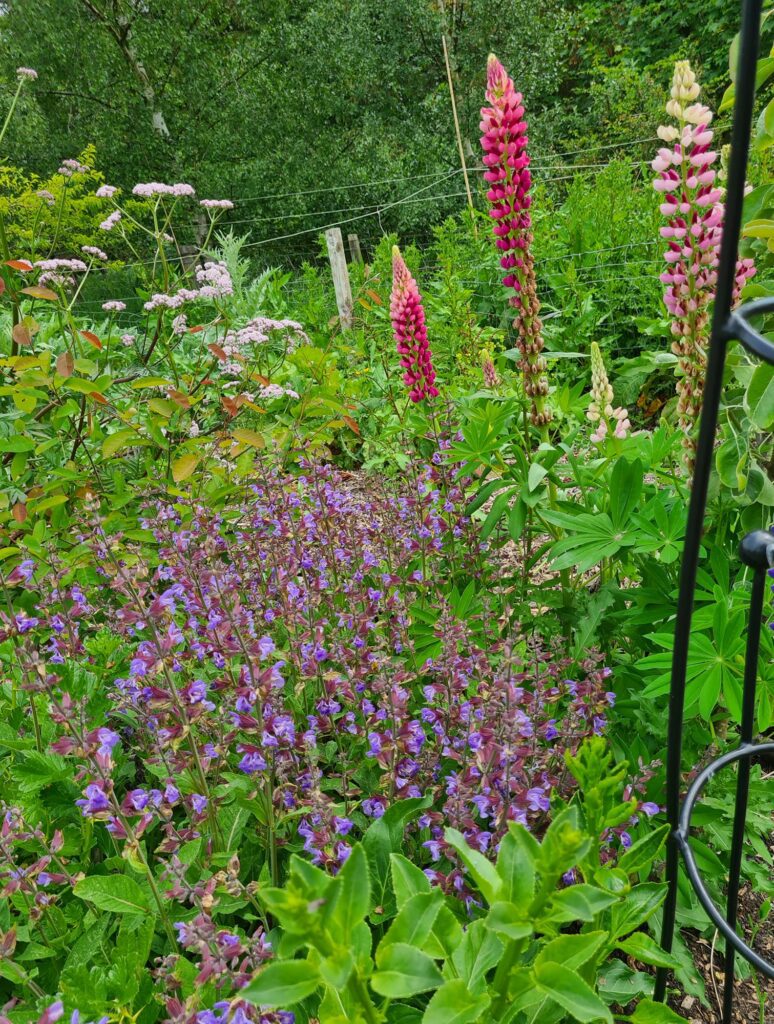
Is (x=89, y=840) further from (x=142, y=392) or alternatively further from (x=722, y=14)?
(x=722, y=14)

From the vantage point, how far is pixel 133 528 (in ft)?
7.89

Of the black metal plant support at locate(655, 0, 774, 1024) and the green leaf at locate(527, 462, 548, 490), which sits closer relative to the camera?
the black metal plant support at locate(655, 0, 774, 1024)

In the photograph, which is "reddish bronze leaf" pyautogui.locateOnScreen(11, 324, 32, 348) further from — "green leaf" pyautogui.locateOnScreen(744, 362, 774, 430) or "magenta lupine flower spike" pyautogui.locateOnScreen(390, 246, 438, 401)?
"green leaf" pyautogui.locateOnScreen(744, 362, 774, 430)

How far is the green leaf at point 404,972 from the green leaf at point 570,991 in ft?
0.43

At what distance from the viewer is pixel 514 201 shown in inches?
68.7

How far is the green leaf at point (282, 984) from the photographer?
1.96ft

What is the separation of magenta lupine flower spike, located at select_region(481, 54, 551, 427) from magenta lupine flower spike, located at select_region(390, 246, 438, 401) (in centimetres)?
46

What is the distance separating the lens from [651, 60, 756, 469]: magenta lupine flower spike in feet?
4.55

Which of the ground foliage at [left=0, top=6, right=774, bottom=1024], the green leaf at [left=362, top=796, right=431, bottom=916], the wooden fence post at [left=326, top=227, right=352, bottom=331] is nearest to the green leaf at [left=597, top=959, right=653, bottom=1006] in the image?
the ground foliage at [left=0, top=6, right=774, bottom=1024]

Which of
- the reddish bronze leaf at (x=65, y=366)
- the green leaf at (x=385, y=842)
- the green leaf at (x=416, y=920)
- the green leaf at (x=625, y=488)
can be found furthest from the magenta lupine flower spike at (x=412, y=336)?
the green leaf at (x=416, y=920)

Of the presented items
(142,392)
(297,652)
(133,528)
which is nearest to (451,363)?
(142,392)

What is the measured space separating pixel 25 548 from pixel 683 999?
6.15 feet

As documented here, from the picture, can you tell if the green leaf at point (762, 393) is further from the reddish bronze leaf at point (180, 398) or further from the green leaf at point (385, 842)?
the reddish bronze leaf at point (180, 398)

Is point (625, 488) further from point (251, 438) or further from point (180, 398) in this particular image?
point (180, 398)
